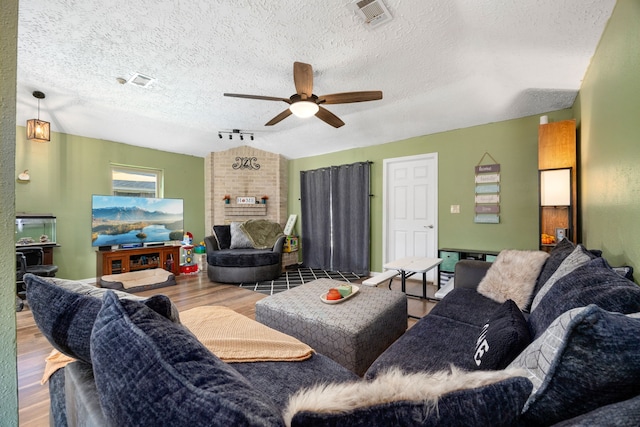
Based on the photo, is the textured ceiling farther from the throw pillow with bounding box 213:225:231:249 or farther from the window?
the throw pillow with bounding box 213:225:231:249

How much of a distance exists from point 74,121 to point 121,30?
254 cm

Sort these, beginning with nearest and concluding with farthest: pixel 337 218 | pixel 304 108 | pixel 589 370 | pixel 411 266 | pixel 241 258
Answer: pixel 589 370
pixel 304 108
pixel 411 266
pixel 241 258
pixel 337 218

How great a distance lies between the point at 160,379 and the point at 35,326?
3388 millimetres

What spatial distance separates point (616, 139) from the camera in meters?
1.62

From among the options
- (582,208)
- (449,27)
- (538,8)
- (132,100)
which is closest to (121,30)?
(132,100)

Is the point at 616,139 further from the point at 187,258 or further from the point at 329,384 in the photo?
the point at 187,258

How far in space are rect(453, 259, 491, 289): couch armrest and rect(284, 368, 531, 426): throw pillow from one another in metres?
2.19

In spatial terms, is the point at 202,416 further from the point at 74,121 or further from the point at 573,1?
the point at 74,121

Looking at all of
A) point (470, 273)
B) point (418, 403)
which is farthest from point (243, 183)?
point (418, 403)

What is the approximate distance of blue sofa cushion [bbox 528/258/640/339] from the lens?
2.75 ft

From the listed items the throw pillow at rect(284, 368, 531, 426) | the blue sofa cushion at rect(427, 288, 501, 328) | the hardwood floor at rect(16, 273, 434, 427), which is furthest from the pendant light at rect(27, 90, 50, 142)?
the blue sofa cushion at rect(427, 288, 501, 328)

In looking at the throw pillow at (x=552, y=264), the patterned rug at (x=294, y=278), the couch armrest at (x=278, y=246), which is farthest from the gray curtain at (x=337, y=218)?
the throw pillow at (x=552, y=264)

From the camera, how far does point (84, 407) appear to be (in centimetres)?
70

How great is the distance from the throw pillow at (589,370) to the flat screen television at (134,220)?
16.7 ft
